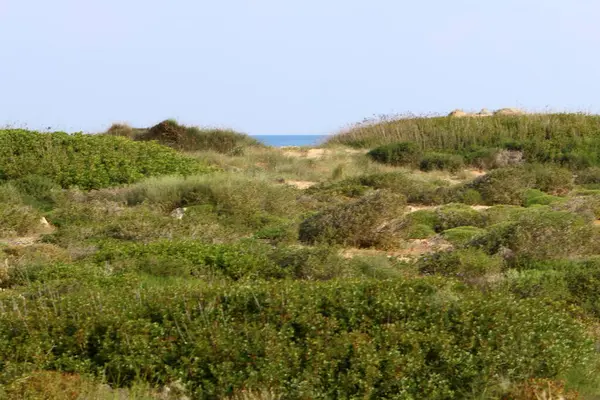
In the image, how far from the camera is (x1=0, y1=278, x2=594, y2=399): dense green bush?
5203 mm

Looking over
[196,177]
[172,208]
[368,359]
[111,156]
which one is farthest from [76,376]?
[111,156]

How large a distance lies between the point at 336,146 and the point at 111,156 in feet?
42.1

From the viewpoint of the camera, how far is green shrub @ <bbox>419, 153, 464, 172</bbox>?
2322 cm

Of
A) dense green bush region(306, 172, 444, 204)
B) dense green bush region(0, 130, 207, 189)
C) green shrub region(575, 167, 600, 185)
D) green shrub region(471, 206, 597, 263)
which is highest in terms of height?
dense green bush region(0, 130, 207, 189)

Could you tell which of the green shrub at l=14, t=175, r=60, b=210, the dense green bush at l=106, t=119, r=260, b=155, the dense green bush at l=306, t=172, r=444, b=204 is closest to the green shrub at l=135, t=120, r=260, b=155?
the dense green bush at l=106, t=119, r=260, b=155

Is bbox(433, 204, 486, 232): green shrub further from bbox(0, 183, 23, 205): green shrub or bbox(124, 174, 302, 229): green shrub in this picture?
bbox(0, 183, 23, 205): green shrub

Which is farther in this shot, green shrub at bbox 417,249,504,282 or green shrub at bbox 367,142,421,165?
green shrub at bbox 367,142,421,165

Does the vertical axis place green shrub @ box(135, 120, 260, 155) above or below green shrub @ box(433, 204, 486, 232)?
above

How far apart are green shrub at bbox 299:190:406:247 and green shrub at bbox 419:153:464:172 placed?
11.6 m

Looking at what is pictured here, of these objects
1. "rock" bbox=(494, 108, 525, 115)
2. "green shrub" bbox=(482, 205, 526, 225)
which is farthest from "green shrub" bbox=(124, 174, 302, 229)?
"rock" bbox=(494, 108, 525, 115)

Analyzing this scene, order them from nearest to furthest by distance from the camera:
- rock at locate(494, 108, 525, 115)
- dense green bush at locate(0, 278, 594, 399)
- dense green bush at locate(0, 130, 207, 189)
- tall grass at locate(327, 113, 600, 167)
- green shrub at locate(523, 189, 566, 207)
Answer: dense green bush at locate(0, 278, 594, 399), green shrub at locate(523, 189, 566, 207), dense green bush at locate(0, 130, 207, 189), tall grass at locate(327, 113, 600, 167), rock at locate(494, 108, 525, 115)

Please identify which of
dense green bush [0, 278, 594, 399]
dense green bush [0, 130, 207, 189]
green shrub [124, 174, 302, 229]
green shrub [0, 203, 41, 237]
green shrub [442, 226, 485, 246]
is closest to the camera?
dense green bush [0, 278, 594, 399]

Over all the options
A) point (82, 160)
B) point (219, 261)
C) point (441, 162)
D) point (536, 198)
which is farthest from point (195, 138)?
point (219, 261)

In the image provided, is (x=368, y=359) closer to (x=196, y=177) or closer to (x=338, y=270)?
Result: (x=338, y=270)
